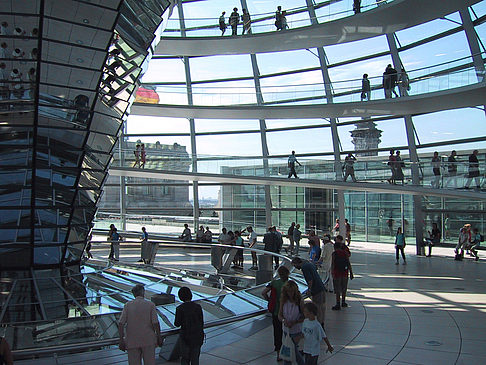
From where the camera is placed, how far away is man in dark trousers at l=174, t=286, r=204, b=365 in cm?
627

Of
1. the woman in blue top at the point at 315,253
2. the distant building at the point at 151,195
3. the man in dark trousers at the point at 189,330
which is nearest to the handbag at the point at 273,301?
the man in dark trousers at the point at 189,330

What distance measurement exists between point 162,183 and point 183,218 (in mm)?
3181

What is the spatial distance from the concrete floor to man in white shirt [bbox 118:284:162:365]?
4.41 ft

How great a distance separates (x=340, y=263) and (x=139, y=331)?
5804mm

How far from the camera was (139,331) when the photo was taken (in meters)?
5.98

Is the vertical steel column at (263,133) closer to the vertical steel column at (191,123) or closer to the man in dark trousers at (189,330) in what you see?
the vertical steel column at (191,123)

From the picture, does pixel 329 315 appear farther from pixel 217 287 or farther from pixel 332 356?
pixel 217 287

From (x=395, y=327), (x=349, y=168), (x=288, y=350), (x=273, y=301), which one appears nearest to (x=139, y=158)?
(x=349, y=168)

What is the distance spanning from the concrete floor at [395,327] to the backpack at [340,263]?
2.96ft

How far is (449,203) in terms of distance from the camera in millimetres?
24594

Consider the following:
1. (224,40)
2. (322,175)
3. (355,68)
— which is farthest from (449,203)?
(224,40)

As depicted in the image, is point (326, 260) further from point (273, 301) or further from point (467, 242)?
point (467, 242)

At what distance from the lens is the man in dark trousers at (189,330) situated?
627 cm

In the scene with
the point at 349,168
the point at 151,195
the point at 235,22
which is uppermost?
the point at 235,22
